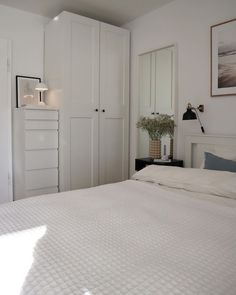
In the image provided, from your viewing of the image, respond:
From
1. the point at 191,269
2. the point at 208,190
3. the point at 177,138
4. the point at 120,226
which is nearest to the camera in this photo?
the point at 191,269

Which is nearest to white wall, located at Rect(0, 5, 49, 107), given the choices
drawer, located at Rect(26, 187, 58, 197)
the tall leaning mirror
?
drawer, located at Rect(26, 187, 58, 197)

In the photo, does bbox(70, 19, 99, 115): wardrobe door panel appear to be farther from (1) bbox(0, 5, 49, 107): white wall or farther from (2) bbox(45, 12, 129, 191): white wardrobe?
(1) bbox(0, 5, 49, 107): white wall

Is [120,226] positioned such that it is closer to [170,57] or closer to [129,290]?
[129,290]

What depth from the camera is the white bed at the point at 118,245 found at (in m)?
0.78

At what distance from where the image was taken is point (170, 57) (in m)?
2.96

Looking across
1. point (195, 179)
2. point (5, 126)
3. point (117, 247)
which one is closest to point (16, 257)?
point (117, 247)

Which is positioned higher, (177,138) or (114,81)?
(114,81)

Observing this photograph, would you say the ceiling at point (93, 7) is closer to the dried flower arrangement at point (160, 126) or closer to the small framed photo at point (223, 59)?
the small framed photo at point (223, 59)

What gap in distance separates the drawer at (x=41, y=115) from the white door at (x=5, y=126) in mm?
448

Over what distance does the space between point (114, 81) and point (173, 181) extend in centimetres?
181

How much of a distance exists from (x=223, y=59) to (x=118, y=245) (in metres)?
2.06

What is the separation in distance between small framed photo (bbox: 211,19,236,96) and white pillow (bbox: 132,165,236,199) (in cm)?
93

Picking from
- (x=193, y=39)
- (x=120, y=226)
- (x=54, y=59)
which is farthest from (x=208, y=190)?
(x=54, y=59)

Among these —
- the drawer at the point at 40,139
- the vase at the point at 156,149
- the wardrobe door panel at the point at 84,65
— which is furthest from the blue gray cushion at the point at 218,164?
the drawer at the point at 40,139
